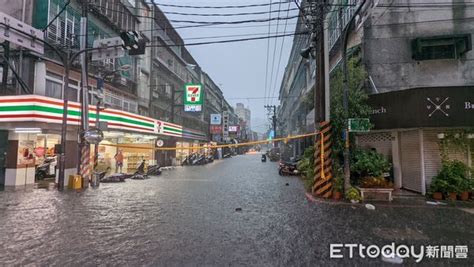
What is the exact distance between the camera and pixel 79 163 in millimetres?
15086

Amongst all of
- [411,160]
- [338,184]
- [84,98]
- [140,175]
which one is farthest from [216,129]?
[338,184]

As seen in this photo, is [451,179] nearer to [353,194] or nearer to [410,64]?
[353,194]

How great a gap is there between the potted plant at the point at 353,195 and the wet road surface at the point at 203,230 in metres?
0.74

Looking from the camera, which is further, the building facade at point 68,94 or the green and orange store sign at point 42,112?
the building facade at point 68,94

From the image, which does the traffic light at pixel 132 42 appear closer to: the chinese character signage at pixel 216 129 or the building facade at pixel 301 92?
the building facade at pixel 301 92

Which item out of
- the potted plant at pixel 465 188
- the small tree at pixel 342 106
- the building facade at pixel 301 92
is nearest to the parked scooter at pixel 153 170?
the building facade at pixel 301 92

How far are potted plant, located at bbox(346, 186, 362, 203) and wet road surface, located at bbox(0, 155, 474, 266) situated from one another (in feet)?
2.42

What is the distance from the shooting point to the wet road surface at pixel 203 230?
17.7ft

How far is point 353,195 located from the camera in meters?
10.7

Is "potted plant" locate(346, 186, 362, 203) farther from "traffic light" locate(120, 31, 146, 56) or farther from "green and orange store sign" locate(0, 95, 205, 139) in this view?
"green and orange store sign" locate(0, 95, 205, 139)

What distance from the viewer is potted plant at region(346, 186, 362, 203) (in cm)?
1062

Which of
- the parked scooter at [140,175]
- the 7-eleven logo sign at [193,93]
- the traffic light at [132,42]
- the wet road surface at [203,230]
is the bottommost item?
the wet road surface at [203,230]

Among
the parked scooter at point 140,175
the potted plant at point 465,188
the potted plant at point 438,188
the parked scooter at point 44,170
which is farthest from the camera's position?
the parked scooter at point 140,175

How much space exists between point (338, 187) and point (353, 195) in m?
0.65
